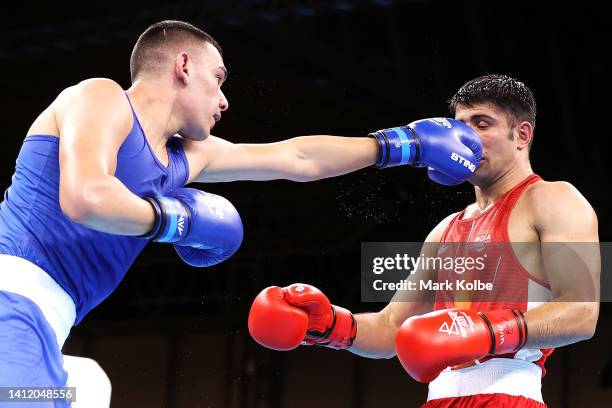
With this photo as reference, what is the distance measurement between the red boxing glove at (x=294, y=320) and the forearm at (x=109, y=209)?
2.42 ft

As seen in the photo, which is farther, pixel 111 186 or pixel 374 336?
pixel 374 336

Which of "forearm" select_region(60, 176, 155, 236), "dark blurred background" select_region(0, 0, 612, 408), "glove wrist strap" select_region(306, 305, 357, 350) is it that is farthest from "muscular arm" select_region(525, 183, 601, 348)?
"dark blurred background" select_region(0, 0, 612, 408)

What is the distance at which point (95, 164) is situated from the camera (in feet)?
7.33

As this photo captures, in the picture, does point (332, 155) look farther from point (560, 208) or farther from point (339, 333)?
point (560, 208)

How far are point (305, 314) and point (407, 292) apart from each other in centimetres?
58

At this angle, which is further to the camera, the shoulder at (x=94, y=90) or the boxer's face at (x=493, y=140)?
the boxer's face at (x=493, y=140)

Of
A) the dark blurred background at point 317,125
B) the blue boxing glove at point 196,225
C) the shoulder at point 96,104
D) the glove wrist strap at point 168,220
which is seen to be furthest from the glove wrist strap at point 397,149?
the dark blurred background at point 317,125

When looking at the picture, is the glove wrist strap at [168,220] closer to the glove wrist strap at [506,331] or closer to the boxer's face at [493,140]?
the glove wrist strap at [506,331]

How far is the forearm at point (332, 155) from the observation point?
3.09m

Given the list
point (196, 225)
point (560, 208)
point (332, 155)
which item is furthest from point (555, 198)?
point (196, 225)

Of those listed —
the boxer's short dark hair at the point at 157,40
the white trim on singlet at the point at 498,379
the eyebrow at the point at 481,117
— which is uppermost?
the boxer's short dark hair at the point at 157,40

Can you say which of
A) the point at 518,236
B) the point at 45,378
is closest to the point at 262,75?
the point at 518,236

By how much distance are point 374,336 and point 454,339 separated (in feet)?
2.61

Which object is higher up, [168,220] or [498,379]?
[168,220]
